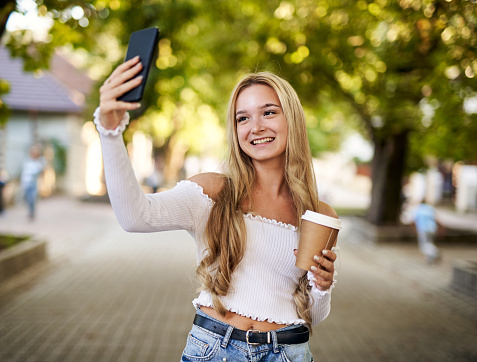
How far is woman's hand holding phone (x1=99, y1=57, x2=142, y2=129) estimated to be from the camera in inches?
65.4

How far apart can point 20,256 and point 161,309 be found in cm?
327

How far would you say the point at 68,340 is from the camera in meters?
5.52

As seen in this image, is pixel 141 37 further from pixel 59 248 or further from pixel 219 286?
pixel 59 248

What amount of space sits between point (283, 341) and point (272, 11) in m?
12.1

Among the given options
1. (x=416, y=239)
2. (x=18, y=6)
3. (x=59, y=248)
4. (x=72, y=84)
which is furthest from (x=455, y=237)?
(x=72, y=84)

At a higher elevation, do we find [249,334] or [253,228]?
[253,228]

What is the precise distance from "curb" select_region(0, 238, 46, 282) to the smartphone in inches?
284

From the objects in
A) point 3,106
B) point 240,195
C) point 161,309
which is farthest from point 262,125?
point 3,106

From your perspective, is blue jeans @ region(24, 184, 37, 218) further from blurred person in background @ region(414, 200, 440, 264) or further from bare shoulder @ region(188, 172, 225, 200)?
bare shoulder @ region(188, 172, 225, 200)

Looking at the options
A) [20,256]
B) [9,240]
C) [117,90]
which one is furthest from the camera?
[9,240]

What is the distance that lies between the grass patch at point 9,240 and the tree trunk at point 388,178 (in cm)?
976

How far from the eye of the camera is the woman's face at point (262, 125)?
7.42 feet

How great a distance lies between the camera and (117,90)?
167 centimetres

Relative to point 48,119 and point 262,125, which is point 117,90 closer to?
point 262,125
